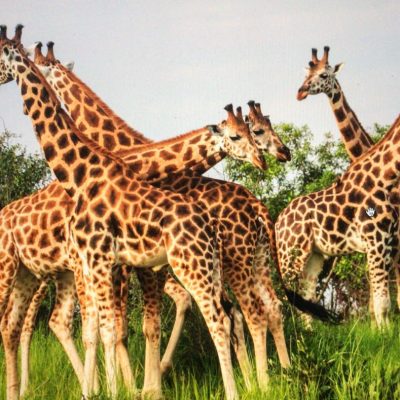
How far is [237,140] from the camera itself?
8000 millimetres

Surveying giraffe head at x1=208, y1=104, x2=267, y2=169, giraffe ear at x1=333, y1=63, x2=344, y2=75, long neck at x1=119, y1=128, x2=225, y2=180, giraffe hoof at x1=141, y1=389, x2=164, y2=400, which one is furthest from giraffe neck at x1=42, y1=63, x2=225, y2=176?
giraffe ear at x1=333, y1=63, x2=344, y2=75

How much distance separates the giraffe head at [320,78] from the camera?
12.2 metres

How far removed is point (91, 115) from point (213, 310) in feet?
10.7

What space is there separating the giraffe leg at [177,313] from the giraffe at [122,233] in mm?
1379

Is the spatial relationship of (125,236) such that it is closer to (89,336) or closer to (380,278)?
(89,336)

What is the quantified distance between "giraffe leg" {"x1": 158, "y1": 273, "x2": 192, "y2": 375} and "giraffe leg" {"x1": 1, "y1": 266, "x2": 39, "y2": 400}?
139 cm

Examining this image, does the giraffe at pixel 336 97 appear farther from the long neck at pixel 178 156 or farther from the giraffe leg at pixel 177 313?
the long neck at pixel 178 156

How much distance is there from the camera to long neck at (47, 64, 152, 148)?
30.1 feet

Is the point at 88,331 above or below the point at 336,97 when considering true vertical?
below

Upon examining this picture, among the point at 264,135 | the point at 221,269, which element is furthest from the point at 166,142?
the point at 221,269

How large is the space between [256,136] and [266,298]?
1673mm

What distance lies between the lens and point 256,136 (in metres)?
8.94

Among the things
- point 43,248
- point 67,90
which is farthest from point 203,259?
point 67,90

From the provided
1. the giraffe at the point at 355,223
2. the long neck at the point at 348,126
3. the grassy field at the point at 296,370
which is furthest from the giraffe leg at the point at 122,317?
the long neck at the point at 348,126
